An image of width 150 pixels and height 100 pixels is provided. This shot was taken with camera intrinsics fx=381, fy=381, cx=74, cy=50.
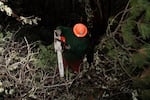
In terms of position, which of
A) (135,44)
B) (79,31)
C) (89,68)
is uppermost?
(79,31)

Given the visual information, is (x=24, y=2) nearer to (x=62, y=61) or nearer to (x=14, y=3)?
(x=14, y=3)

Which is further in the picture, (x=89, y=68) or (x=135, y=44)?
(x=89, y=68)

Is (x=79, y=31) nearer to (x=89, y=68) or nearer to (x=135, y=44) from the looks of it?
(x=89, y=68)

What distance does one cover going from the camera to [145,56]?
2.42 metres

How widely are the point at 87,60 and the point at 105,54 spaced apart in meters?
0.16

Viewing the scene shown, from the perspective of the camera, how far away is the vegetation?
2648 mm

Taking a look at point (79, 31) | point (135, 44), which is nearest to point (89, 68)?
point (79, 31)

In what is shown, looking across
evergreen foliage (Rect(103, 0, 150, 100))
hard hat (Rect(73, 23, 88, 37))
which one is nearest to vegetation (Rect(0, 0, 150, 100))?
evergreen foliage (Rect(103, 0, 150, 100))

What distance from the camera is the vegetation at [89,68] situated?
8.69 ft

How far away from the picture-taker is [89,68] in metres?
3.03

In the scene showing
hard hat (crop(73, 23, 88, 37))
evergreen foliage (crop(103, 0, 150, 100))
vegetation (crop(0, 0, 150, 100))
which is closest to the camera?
evergreen foliage (crop(103, 0, 150, 100))

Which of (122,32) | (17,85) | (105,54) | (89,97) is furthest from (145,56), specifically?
(17,85)

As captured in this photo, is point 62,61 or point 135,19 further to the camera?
point 62,61

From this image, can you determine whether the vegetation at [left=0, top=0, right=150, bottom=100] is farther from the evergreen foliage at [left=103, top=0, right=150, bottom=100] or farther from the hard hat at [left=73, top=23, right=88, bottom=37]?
the hard hat at [left=73, top=23, right=88, bottom=37]
